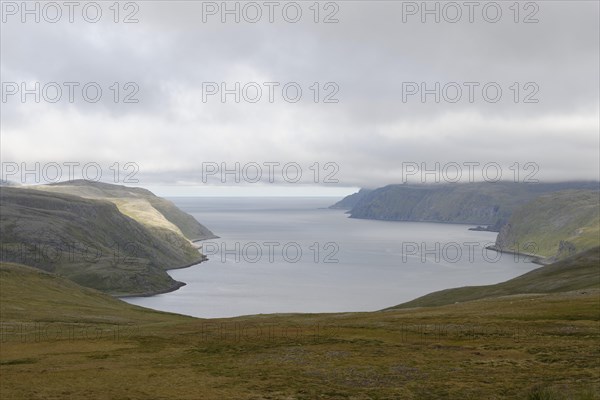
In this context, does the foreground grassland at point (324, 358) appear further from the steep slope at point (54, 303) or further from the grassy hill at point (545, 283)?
the grassy hill at point (545, 283)

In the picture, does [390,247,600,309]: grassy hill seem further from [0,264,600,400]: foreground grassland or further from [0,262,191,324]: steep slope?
[0,262,191,324]: steep slope

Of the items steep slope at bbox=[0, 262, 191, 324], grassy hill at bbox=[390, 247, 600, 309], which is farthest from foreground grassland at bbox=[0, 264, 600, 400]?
grassy hill at bbox=[390, 247, 600, 309]

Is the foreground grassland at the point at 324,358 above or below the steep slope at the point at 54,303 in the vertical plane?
above

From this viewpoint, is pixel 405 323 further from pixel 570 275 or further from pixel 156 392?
pixel 570 275

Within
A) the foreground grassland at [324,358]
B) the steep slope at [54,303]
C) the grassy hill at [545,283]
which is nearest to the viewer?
the foreground grassland at [324,358]

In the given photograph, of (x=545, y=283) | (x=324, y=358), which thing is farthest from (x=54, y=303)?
(x=545, y=283)

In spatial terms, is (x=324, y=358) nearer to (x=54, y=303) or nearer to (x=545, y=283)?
(x=54, y=303)

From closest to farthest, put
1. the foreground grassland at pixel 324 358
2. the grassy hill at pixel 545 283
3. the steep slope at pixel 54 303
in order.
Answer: the foreground grassland at pixel 324 358 < the steep slope at pixel 54 303 < the grassy hill at pixel 545 283

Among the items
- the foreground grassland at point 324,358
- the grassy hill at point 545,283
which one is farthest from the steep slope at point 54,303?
the grassy hill at point 545,283
